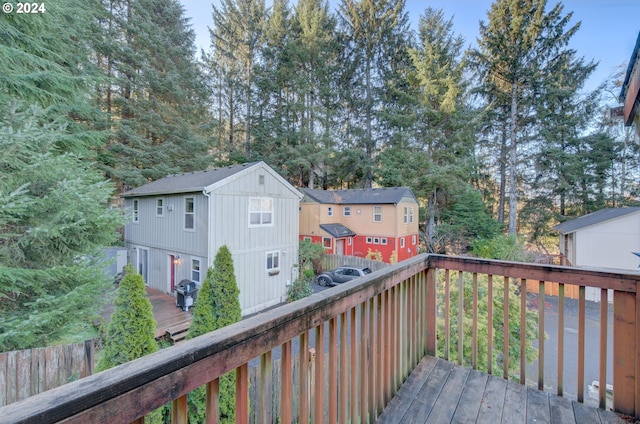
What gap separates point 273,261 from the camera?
9859 mm

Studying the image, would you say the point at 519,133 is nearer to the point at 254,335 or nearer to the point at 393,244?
the point at 393,244

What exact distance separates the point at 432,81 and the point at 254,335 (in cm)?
1954

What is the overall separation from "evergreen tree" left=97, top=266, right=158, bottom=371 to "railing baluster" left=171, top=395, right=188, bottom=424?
329 cm

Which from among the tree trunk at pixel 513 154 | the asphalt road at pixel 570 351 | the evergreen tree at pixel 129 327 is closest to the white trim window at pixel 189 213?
the evergreen tree at pixel 129 327

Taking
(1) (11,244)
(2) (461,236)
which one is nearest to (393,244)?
(2) (461,236)

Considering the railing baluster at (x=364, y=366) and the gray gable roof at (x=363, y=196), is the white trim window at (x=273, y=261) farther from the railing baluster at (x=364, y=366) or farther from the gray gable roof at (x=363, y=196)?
the railing baluster at (x=364, y=366)

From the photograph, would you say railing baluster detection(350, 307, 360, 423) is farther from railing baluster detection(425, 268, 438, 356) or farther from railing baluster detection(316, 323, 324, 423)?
railing baluster detection(425, 268, 438, 356)

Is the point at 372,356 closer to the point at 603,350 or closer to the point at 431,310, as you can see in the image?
the point at 431,310

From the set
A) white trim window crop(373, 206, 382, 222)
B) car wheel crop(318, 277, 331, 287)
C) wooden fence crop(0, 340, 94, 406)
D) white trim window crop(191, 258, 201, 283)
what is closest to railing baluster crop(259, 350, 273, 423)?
wooden fence crop(0, 340, 94, 406)

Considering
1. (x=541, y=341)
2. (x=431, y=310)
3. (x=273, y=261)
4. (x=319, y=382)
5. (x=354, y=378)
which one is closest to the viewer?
(x=319, y=382)

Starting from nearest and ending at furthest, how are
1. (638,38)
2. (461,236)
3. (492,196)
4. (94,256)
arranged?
(638,38)
(94,256)
(461,236)
(492,196)

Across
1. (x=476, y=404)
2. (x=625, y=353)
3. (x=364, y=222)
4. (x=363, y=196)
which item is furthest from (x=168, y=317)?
(x=363, y=196)

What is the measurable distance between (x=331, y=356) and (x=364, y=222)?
1547 cm

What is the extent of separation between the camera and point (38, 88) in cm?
517
